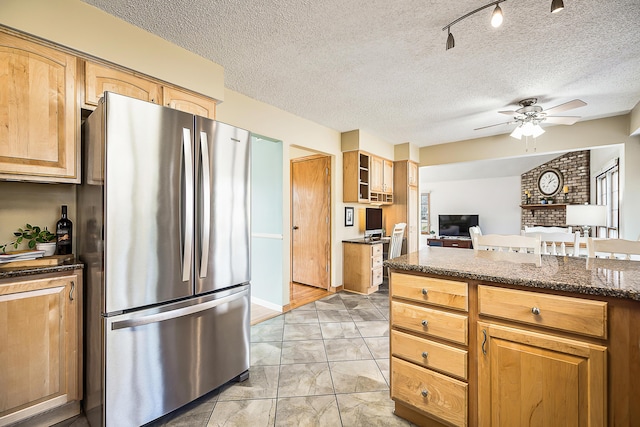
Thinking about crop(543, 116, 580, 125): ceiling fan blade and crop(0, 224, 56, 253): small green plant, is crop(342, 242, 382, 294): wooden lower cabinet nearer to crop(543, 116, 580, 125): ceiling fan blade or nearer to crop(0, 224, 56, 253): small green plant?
crop(543, 116, 580, 125): ceiling fan blade

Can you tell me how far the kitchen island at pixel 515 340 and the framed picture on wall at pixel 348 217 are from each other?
9.57ft

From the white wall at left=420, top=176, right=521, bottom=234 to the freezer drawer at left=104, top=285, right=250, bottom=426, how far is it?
855 centimetres

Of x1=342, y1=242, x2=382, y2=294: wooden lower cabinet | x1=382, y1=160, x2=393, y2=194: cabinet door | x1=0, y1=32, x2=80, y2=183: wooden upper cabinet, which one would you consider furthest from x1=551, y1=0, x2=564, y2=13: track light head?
x1=382, y1=160, x2=393, y2=194: cabinet door

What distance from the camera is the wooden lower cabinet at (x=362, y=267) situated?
172 inches

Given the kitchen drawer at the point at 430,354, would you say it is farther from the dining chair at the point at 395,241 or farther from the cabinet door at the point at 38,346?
the dining chair at the point at 395,241

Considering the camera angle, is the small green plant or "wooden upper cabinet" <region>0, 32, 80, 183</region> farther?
the small green plant

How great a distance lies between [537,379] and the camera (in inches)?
50.0

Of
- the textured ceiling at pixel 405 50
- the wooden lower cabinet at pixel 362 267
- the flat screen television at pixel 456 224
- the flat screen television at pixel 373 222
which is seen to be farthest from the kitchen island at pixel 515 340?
the flat screen television at pixel 456 224

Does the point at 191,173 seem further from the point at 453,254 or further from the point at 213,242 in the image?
the point at 453,254

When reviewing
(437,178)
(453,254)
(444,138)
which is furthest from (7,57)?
(437,178)

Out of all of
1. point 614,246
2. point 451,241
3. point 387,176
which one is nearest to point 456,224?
point 451,241

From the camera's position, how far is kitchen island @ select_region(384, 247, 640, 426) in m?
1.13

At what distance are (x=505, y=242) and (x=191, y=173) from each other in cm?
202

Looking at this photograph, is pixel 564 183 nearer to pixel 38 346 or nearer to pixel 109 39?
pixel 109 39
